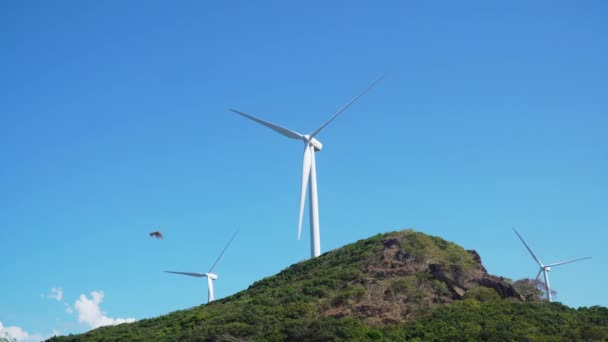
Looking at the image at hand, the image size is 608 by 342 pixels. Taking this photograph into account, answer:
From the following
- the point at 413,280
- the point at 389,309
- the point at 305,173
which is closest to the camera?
the point at 389,309

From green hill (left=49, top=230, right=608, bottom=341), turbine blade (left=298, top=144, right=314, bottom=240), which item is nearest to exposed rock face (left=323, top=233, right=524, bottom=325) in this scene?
green hill (left=49, top=230, right=608, bottom=341)

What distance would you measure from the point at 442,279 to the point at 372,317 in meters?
11.7

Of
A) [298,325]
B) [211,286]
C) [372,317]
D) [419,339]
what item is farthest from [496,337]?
[211,286]

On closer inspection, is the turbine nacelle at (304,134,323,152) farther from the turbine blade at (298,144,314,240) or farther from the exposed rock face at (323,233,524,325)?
the exposed rock face at (323,233,524,325)

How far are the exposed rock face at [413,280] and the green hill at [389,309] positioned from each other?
0.11 m

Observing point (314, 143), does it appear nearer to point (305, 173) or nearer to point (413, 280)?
point (305, 173)

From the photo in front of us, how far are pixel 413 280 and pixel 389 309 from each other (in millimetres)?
6723

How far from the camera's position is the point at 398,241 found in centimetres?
8644

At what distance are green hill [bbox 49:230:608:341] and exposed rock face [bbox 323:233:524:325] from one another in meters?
0.11

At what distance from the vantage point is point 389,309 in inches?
2793

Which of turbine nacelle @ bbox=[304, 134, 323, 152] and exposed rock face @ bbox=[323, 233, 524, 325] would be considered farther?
turbine nacelle @ bbox=[304, 134, 323, 152]

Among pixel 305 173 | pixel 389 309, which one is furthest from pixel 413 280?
→ pixel 305 173

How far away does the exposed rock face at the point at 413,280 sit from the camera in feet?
233

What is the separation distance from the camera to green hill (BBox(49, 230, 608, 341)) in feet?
212
